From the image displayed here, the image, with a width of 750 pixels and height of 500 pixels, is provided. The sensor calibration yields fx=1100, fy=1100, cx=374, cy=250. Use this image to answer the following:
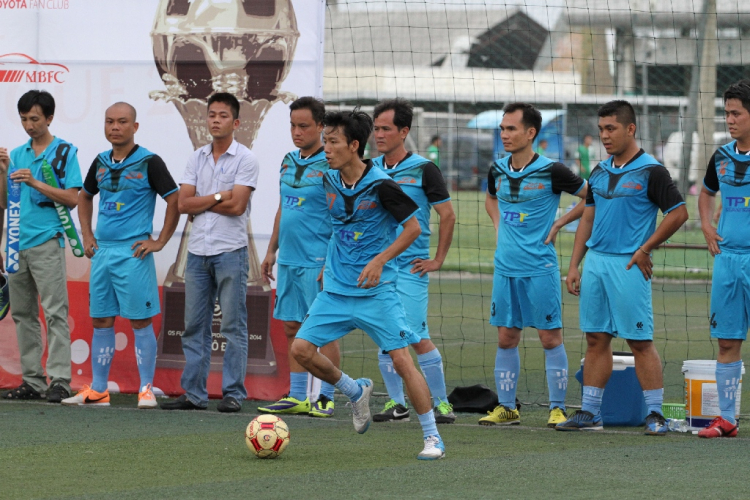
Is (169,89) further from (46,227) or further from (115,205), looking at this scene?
(46,227)

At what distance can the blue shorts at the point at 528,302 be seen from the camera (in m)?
7.38

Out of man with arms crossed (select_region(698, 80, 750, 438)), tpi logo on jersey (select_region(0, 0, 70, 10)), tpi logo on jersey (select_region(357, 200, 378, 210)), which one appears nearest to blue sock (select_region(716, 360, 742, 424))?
man with arms crossed (select_region(698, 80, 750, 438))

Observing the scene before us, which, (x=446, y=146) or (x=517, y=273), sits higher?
(x=446, y=146)

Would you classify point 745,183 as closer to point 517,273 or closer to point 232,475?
point 517,273

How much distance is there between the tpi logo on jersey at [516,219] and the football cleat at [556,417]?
1270 millimetres

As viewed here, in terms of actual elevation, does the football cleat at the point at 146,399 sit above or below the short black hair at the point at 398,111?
below

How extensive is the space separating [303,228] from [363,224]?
1803 mm

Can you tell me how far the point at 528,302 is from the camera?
7.45 m

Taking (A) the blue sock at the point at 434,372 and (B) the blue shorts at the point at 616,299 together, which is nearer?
(B) the blue shorts at the point at 616,299

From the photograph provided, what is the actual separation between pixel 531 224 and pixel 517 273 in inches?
13.5

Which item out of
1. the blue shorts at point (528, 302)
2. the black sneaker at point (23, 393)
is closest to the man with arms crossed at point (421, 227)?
the blue shorts at point (528, 302)

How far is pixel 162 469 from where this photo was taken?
5629mm

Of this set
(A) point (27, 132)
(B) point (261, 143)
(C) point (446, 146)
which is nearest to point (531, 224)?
(B) point (261, 143)

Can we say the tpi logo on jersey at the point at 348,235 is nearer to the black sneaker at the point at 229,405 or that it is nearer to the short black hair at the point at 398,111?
the short black hair at the point at 398,111
